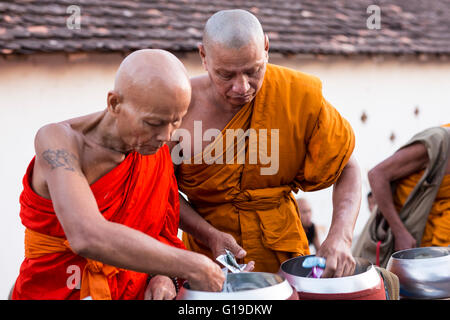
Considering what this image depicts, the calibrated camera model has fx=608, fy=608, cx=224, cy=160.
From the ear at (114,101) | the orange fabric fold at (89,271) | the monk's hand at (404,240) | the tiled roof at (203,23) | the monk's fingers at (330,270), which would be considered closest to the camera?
the ear at (114,101)

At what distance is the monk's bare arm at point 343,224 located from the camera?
2584 mm

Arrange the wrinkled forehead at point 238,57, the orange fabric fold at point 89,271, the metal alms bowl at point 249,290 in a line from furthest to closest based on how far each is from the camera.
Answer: the wrinkled forehead at point 238,57 → the orange fabric fold at point 89,271 → the metal alms bowl at point 249,290

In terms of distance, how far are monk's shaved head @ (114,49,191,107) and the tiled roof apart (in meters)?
5.57

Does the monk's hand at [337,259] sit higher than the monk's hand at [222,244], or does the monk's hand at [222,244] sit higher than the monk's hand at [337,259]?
the monk's hand at [337,259]

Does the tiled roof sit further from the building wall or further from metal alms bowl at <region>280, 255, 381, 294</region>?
metal alms bowl at <region>280, 255, 381, 294</region>

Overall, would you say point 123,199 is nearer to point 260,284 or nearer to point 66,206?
point 66,206

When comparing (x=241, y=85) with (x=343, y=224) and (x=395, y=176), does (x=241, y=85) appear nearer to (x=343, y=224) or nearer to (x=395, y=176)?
(x=343, y=224)

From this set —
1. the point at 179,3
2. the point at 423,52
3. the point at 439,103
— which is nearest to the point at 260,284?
the point at 179,3

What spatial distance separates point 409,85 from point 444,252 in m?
9.45

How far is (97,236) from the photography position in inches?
81.2

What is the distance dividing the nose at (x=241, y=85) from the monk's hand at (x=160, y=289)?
0.92 metres

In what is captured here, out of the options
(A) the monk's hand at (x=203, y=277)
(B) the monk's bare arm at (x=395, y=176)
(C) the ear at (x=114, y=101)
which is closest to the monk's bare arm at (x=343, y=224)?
(A) the monk's hand at (x=203, y=277)

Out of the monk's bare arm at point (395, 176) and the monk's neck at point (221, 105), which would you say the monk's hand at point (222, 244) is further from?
the monk's bare arm at point (395, 176)

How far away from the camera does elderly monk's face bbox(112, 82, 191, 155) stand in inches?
85.1
